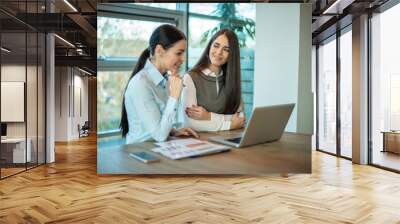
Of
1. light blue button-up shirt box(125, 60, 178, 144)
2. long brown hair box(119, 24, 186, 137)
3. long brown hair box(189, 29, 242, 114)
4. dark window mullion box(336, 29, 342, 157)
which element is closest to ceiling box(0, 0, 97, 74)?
long brown hair box(119, 24, 186, 137)

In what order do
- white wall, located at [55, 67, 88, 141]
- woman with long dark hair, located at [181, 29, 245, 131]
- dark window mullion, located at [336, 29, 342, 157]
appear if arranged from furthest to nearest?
white wall, located at [55, 67, 88, 141] < dark window mullion, located at [336, 29, 342, 157] < woman with long dark hair, located at [181, 29, 245, 131]

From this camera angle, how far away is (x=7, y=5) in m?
5.87

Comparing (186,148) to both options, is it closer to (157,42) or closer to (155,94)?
(155,94)

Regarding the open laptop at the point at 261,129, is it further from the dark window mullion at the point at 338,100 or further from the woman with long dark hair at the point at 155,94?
the dark window mullion at the point at 338,100

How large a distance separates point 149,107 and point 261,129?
1764 millimetres

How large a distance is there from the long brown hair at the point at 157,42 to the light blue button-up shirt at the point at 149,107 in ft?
0.21

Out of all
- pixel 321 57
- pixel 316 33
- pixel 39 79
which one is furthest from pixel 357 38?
pixel 39 79

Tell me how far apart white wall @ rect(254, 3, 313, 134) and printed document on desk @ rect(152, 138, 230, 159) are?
0.99m

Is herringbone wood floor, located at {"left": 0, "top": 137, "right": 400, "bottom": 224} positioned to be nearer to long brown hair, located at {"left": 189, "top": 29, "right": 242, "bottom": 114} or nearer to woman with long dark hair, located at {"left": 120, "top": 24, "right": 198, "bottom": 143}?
woman with long dark hair, located at {"left": 120, "top": 24, "right": 198, "bottom": 143}

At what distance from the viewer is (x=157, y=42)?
5.57m

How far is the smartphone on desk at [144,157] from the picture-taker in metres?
5.50

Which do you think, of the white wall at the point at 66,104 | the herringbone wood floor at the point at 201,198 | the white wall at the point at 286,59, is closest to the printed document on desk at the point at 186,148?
the herringbone wood floor at the point at 201,198

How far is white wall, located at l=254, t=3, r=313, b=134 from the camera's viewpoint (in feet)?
18.4

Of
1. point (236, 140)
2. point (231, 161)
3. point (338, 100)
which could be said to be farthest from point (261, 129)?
point (338, 100)
